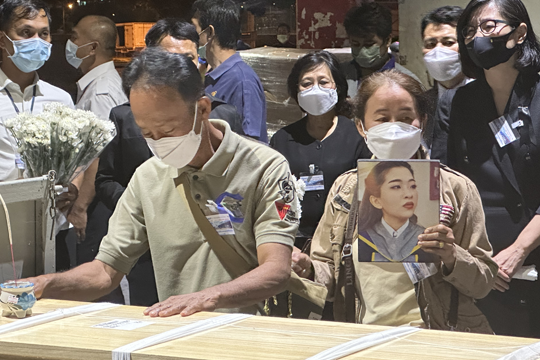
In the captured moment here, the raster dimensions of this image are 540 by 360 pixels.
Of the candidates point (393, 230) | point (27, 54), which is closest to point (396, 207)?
point (393, 230)

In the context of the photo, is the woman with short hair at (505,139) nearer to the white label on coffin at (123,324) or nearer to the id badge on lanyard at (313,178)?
the id badge on lanyard at (313,178)

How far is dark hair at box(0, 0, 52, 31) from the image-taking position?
→ 13.0ft

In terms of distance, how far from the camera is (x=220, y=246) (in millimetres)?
2291

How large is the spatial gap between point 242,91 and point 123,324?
8.09ft

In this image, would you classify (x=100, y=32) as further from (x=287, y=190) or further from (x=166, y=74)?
(x=287, y=190)

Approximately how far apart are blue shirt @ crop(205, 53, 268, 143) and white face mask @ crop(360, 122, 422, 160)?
141 centimetres

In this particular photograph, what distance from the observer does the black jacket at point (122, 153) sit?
3.65m

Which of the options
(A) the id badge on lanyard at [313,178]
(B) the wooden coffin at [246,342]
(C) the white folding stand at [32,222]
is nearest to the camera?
(B) the wooden coffin at [246,342]

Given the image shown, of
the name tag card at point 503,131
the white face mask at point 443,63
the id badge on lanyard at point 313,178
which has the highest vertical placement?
the white face mask at point 443,63

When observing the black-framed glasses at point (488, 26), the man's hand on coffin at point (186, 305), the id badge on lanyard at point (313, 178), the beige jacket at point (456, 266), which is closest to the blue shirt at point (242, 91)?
the id badge on lanyard at point (313, 178)

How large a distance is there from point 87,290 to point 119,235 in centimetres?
21

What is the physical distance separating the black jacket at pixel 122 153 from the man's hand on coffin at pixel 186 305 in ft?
5.53

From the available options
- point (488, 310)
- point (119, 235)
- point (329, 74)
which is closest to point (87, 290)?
point (119, 235)

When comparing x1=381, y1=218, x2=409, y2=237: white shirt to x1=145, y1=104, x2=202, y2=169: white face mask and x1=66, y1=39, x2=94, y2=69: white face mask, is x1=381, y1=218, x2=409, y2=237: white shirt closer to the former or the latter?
x1=145, y1=104, x2=202, y2=169: white face mask
